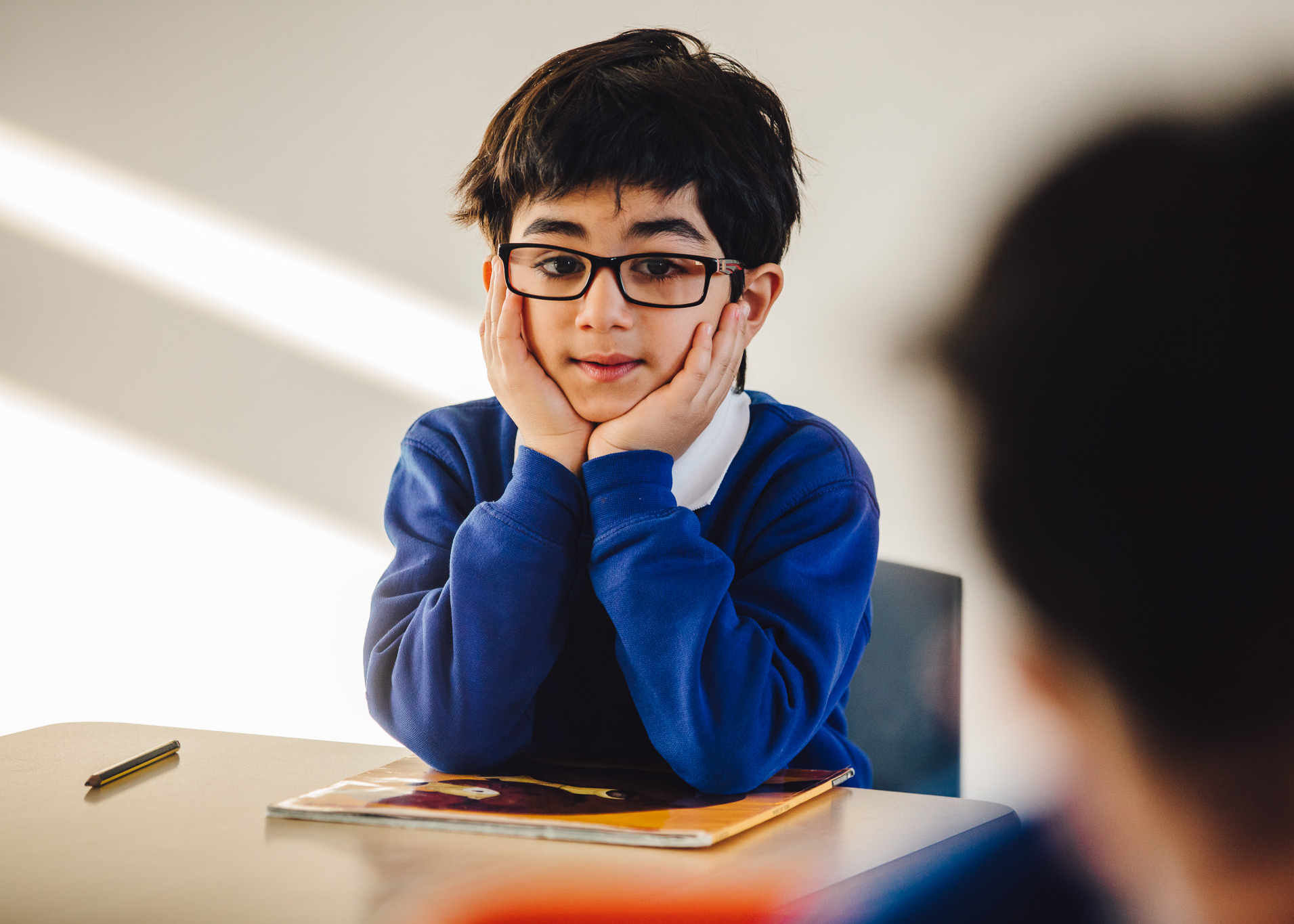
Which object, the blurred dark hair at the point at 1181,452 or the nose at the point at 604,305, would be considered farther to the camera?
the nose at the point at 604,305

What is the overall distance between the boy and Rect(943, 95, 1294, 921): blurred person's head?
20cm

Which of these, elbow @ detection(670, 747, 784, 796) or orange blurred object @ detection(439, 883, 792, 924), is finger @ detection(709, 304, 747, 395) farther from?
orange blurred object @ detection(439, 883, 792, 924)

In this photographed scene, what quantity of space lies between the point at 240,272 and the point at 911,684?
4.53 ft

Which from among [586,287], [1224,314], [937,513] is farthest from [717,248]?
[937,513]

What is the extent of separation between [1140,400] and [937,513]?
0.59 meters

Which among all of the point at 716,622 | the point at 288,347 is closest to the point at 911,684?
the point at 716,622

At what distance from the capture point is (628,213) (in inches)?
35.9

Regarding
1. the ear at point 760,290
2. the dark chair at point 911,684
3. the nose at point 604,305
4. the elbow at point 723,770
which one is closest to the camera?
the elbow at point 723,770

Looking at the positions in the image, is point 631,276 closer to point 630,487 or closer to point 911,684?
point 630,487

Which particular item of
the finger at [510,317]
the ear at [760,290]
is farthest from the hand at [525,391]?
the ear at [760,290]

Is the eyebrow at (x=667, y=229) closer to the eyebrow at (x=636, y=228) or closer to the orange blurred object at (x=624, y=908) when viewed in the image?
the eyebrow at (x=636, y=228)

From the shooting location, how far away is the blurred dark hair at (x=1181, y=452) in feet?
2.21

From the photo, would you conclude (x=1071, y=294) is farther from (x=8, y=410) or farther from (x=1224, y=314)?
(x=8, y=410)

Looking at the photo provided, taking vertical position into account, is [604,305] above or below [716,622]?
above
